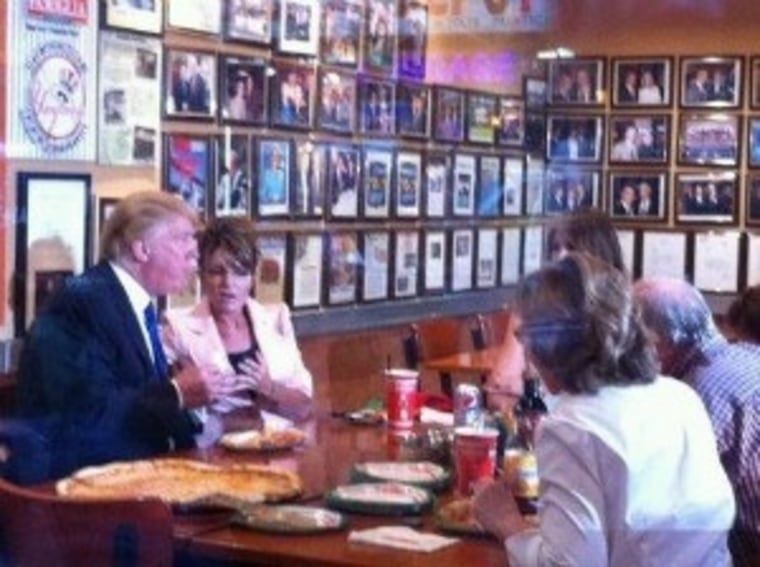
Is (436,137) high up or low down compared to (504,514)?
up

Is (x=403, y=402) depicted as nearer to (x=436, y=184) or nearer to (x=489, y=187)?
(x=489, y=187)

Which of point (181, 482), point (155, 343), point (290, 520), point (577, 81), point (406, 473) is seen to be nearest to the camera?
point (290, 520)

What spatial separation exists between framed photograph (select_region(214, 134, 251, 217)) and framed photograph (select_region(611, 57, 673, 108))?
41.4 inches

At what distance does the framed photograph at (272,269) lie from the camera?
4.15 m

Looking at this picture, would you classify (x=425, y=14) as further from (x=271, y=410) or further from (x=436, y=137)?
(x=271, y=410)

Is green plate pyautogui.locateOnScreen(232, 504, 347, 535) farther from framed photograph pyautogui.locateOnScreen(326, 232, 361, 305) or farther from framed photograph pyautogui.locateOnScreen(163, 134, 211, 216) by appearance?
framed photograph pyautogui.locateOnScreen(326, 232, 361, 305)

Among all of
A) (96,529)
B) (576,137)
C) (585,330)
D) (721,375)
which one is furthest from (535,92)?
(96,529)

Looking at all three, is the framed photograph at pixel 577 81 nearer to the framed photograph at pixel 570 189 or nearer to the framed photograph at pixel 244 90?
the framed photograph at pixel 570 189

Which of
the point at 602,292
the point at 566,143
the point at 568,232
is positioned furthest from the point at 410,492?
the point at 566,143

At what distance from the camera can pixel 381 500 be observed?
97.1 inches

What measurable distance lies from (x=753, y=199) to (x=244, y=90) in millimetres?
1368

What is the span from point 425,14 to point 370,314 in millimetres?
884

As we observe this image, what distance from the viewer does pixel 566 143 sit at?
141 inches

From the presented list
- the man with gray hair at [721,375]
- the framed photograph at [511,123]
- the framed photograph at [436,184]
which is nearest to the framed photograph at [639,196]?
the framed photograph at [511,123]
